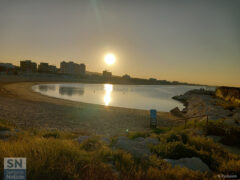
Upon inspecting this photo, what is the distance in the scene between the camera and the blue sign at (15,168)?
8.38 feet

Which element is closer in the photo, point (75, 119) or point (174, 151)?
point (174, 151)

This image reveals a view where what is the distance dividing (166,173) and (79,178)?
72.9 inches

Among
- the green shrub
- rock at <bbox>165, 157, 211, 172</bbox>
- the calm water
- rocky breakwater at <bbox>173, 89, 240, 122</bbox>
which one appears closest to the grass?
the green shrub

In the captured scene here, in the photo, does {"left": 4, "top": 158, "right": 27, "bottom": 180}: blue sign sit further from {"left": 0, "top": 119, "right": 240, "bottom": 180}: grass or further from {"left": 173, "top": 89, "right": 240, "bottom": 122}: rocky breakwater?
{"left": 173, "top": 89, "right": 240, "bottom": 122}: rocky breakwater

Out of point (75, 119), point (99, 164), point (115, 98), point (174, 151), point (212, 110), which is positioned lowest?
point (115, 98)

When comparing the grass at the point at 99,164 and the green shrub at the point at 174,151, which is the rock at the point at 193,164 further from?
the green shrub at the point at 174,151

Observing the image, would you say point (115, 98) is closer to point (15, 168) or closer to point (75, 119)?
point (75, 119)

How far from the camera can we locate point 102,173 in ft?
8.98

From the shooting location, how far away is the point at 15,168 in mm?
2615

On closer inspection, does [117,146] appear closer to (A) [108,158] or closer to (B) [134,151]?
(B) [134,151]

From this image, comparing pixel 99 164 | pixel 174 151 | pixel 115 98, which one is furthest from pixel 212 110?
pixel 115 98

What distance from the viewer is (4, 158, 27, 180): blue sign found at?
8.38 ft

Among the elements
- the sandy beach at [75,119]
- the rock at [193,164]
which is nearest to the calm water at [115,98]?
the sandy beach at [75,119]

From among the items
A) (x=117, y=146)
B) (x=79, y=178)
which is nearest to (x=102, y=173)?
(x=79, y=178)
